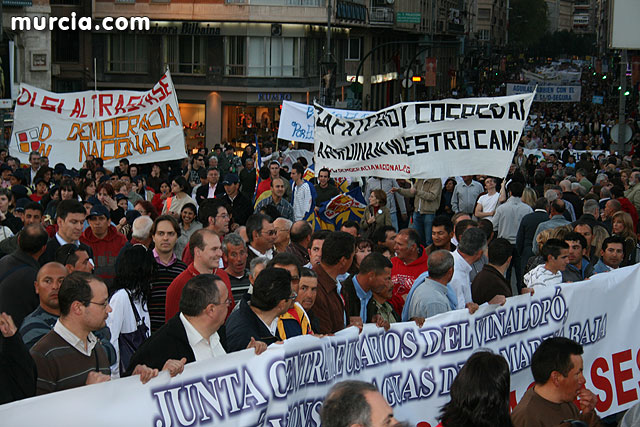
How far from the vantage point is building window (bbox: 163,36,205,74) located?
4281 centimetres

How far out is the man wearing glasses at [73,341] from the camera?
17.1ft

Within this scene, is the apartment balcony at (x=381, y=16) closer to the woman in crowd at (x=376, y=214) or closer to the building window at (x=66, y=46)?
the building window at (x=66, y=46)

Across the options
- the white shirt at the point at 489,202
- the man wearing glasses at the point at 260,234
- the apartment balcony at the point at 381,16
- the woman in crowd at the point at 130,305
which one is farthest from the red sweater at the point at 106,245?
the apartment balcony at the point at 381,16

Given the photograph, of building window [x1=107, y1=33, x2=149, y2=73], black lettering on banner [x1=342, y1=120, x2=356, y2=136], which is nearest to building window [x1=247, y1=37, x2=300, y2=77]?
building window [x1=107, y1=33, x2=149, y2=73]

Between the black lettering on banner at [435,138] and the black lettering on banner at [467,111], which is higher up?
the black lettering on banner at [467,111]

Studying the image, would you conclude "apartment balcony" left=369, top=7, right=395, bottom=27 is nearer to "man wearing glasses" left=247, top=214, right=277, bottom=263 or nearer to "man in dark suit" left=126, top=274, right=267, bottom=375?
"man wearing glasses" left=247, top=214, right=277, bottom=263

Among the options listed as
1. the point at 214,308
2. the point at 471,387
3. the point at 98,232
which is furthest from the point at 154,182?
the point at 471,387

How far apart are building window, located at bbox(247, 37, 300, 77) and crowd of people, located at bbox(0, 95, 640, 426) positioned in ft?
96.0

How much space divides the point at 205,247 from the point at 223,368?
1795 millimetres

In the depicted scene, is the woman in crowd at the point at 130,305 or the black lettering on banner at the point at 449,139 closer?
the woman in crowd at the point at 130,305

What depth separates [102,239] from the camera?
945cm

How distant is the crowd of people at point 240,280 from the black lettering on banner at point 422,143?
3.65 ft

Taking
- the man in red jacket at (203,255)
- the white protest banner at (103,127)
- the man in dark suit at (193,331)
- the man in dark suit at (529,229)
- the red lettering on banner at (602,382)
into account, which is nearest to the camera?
the man in dark suit at (193,331)

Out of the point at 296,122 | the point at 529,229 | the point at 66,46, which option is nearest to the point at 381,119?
the point at 529,229
